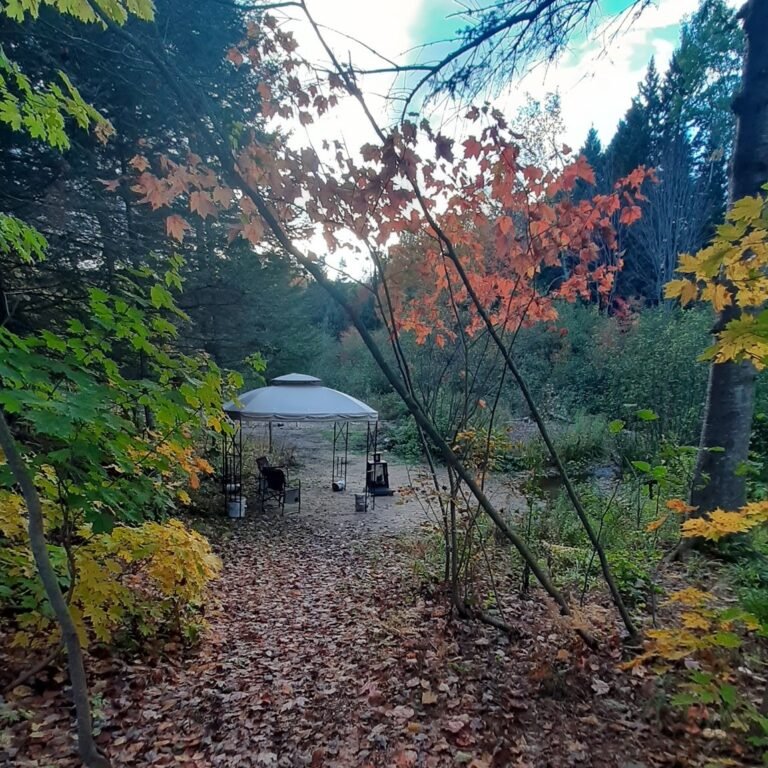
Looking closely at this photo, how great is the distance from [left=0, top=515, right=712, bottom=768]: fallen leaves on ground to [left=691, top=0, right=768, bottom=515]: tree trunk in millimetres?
1719

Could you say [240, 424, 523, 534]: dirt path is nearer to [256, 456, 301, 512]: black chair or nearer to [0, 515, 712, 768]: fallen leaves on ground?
[256, 456, 301, 512]: black chair

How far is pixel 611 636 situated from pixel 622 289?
18.4 m

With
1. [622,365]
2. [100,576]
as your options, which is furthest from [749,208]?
[622,365]

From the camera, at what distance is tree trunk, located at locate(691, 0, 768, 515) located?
10.7ft

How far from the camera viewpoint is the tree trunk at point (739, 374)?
3.27 metres

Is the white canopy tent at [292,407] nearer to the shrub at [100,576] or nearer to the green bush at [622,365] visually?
the green bush at [622,365]

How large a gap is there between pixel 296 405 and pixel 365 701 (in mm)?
4899

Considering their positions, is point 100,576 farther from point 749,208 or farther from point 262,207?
point 749,208

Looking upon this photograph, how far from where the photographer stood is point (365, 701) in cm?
252

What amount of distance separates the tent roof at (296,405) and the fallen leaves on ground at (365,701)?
11.4 feet

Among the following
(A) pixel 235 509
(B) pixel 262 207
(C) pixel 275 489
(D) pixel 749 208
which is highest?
(B) pixel 262 207

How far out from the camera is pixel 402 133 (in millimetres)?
2133

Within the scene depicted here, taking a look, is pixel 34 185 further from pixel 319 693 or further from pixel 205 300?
pixel 319 693

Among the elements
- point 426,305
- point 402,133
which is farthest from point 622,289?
point 402,133
